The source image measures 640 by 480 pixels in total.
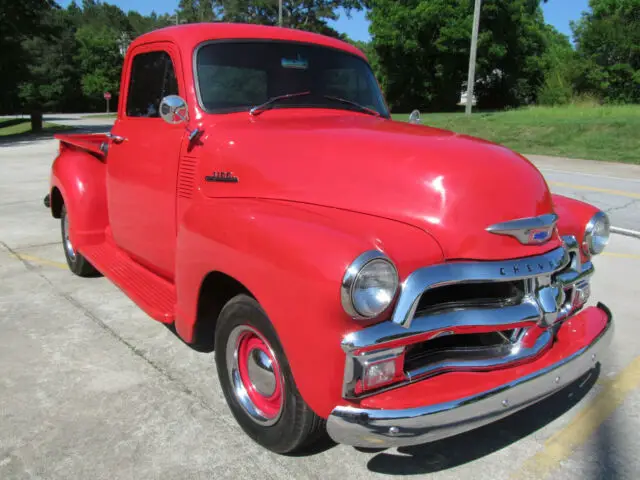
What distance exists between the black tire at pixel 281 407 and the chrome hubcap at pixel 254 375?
18mm

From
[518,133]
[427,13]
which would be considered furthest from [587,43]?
[518,133]

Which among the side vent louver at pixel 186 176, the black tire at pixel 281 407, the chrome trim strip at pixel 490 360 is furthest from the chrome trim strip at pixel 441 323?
the side vent louver at pixel 186 176

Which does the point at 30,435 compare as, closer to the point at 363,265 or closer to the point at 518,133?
the point at 363,265

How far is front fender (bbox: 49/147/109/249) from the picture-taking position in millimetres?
4484

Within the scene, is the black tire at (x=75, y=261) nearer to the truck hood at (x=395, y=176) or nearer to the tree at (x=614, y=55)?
the truck hood at (x=395, y=176)

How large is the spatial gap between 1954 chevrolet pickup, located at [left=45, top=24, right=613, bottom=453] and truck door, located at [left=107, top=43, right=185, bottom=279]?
2cm

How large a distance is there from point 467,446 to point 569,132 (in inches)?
660

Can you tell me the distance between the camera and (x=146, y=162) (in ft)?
11.6

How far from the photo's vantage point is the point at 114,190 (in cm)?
407

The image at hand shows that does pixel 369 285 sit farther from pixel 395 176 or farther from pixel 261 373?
pixel 261 373

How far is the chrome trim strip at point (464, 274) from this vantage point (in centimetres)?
201

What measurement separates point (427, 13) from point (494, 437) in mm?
41140

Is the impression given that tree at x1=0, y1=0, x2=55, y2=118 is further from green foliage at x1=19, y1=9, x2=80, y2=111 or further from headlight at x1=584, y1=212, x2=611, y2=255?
green foliage at x1=19, y1=9, x2=80, y2=111

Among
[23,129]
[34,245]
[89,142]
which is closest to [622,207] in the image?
[89,142]
